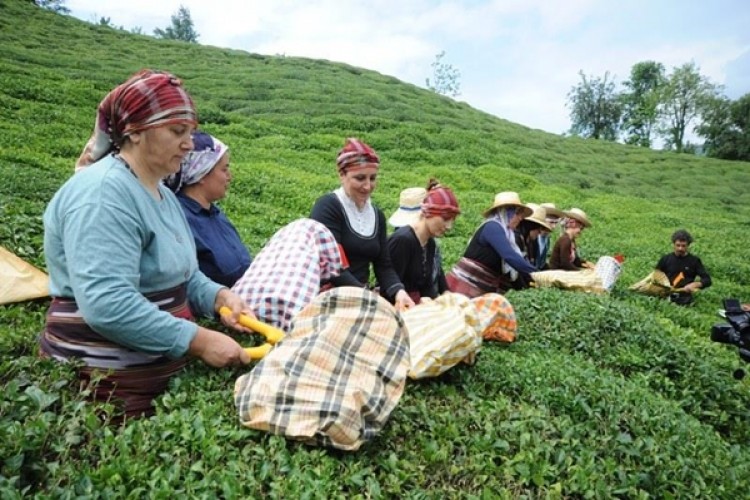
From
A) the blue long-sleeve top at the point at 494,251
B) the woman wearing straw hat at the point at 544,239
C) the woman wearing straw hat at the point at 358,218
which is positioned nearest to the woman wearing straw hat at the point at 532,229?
the woman wearing straw hat at the point at 544,239

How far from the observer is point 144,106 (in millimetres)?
2168

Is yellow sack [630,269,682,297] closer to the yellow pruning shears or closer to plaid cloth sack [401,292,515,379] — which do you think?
plaid cloth sack [401,292,515,379]

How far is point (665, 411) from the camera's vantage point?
11.7 ft

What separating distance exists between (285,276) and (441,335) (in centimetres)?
95

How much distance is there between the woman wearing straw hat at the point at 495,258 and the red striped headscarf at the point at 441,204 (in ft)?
4.44

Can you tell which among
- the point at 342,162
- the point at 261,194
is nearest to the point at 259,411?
the point at 342,162

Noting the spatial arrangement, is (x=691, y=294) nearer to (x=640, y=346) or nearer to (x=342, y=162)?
(x=640, y=346)

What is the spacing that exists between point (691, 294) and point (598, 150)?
91.8ft

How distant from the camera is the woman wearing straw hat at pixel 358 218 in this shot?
4.18 metres

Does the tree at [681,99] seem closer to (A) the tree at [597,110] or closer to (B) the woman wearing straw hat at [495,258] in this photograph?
(A) the tree at [597,110]

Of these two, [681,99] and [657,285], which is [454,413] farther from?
[681,99]

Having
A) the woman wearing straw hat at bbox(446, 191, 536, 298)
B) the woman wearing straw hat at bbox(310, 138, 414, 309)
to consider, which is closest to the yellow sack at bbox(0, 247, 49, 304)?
the woman wearing straw hat at bbox(310, 138, 414, 309)

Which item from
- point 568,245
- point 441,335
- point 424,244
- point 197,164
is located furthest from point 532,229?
point 197,164

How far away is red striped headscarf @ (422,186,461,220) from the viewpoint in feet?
15.1
